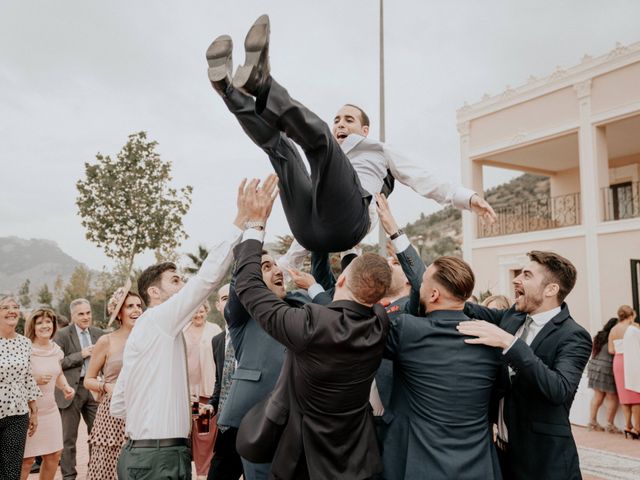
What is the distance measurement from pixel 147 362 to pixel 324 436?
114 centimetres

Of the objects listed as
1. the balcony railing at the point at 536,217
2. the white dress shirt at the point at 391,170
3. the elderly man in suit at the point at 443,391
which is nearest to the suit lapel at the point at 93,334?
the white dress shirt at the point at 391,170

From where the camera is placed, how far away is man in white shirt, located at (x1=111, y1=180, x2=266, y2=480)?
3199 millimetres

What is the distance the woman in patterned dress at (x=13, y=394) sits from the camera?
4.92 m

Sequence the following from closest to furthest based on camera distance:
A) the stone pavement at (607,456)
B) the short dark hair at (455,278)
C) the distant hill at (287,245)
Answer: the short dark hair at (455,278)
the stone pavement at (607,456)
the distant hill at (287,245)

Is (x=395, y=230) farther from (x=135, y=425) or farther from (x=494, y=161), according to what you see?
(x=494, y=161)

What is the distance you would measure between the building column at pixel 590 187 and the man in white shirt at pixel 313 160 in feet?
45.2

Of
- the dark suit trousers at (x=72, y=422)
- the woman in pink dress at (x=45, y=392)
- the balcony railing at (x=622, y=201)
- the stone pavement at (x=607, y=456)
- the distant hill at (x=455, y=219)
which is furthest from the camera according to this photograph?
the distant hill at (x=455, y=219)

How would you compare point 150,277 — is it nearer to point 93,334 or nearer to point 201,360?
point 201,360

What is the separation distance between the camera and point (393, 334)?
9.87 feet

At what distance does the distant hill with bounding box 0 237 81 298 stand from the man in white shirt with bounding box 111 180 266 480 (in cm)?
14841

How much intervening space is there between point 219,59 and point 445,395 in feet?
6.40

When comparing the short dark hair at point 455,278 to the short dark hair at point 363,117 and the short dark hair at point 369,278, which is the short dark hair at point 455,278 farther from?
the short dark hair at point 363,117

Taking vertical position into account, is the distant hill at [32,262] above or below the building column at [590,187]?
above

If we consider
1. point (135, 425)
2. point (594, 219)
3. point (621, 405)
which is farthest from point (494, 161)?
point (135, 425)
